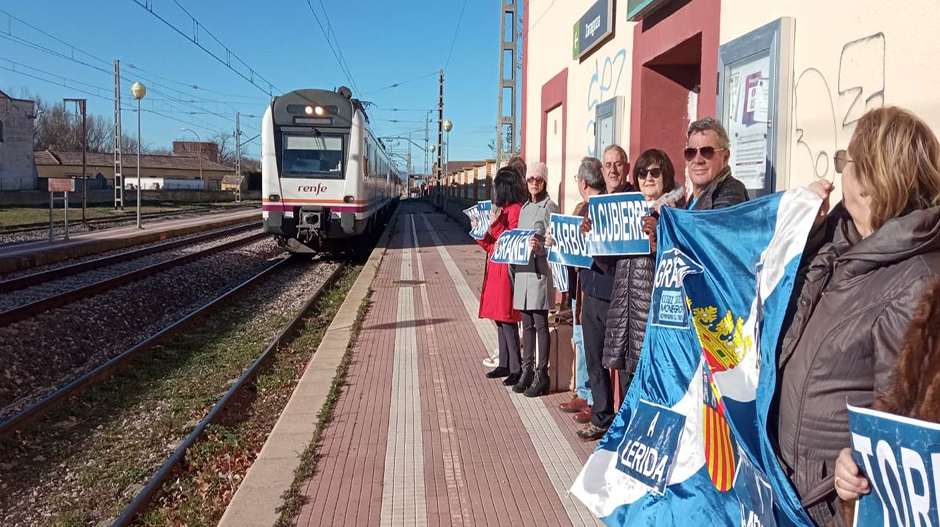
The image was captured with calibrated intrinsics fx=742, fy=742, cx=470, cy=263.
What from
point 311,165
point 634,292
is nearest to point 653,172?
point 634,292

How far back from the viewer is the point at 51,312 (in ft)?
32.8

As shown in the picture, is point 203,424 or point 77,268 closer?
point 203,424

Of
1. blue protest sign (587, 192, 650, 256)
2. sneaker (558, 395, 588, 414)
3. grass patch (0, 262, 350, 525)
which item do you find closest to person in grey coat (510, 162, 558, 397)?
sneaker (558, 395, 588, 414)

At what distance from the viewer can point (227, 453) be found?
5336 millimetres

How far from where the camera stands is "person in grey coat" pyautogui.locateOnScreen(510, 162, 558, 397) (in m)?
5.72

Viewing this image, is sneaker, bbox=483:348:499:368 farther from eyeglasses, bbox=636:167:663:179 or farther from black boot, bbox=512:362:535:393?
eyeglasses, bbox=636:167:663:179

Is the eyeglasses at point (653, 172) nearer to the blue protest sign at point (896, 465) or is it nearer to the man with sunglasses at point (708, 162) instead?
the man with sunglasses at point (708, 162)

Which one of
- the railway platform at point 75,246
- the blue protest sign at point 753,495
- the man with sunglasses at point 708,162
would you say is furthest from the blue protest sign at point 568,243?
the railway platform at point 75,246

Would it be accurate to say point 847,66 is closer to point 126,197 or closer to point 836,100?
point 836,100

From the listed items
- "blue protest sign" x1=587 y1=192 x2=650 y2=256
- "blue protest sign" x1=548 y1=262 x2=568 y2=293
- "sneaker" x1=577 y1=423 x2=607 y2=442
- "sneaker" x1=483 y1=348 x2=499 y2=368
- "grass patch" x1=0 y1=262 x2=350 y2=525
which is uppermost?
"blue protest sign" x1=587 y1=192 x2=650 y2=256

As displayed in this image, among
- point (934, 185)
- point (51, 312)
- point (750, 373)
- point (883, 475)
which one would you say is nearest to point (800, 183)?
point (750, 373)

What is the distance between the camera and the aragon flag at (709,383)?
2.62 metres

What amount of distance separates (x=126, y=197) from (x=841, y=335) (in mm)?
51848

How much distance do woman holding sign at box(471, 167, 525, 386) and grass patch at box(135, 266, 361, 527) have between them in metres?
2.02
